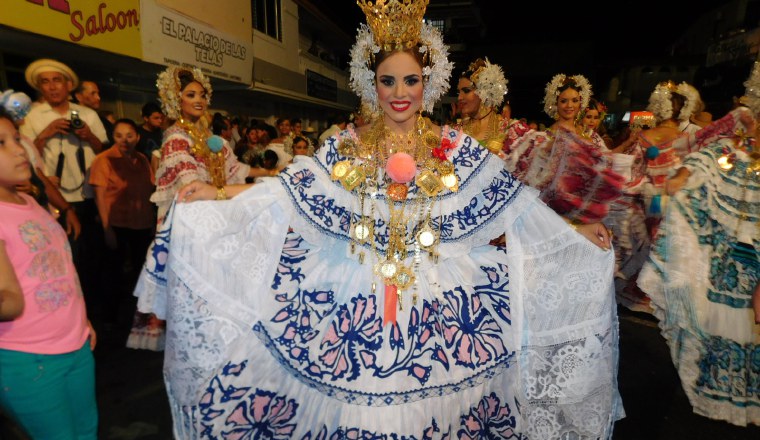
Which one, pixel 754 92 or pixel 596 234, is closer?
pixel 596 234

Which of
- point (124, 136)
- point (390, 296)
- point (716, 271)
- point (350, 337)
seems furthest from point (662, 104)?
point (124, 136)

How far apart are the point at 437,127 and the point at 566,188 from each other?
0.86 meters

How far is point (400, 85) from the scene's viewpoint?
8.73 ft

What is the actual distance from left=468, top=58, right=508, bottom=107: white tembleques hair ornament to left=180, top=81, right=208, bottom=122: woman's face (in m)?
3.10

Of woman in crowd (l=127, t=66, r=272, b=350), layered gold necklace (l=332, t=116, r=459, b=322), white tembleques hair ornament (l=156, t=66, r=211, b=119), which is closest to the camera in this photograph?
layered gold necklace (l=332, t=116, r=459, b=322)

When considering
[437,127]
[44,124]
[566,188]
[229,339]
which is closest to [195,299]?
[229,339]

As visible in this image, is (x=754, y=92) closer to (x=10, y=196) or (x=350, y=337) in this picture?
(x=350, y=337)

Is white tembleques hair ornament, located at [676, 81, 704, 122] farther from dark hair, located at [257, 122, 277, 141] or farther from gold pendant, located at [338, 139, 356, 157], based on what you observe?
dark hair, located at [257, 122, 277, 141]

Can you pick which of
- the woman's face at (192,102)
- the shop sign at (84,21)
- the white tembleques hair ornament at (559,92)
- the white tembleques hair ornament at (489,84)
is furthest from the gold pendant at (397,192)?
the shop sign at (84,21)

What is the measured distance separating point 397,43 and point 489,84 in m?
2.93

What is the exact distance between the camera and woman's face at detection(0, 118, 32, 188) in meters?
1.84

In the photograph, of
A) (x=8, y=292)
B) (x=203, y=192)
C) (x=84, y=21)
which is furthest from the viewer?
(x=84, y=21)

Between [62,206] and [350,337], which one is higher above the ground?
[62,206]

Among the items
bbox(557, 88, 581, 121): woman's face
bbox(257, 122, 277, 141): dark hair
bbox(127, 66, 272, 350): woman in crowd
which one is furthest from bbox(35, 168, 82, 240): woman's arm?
bbox(257, 122, 277, 141): dark hair
